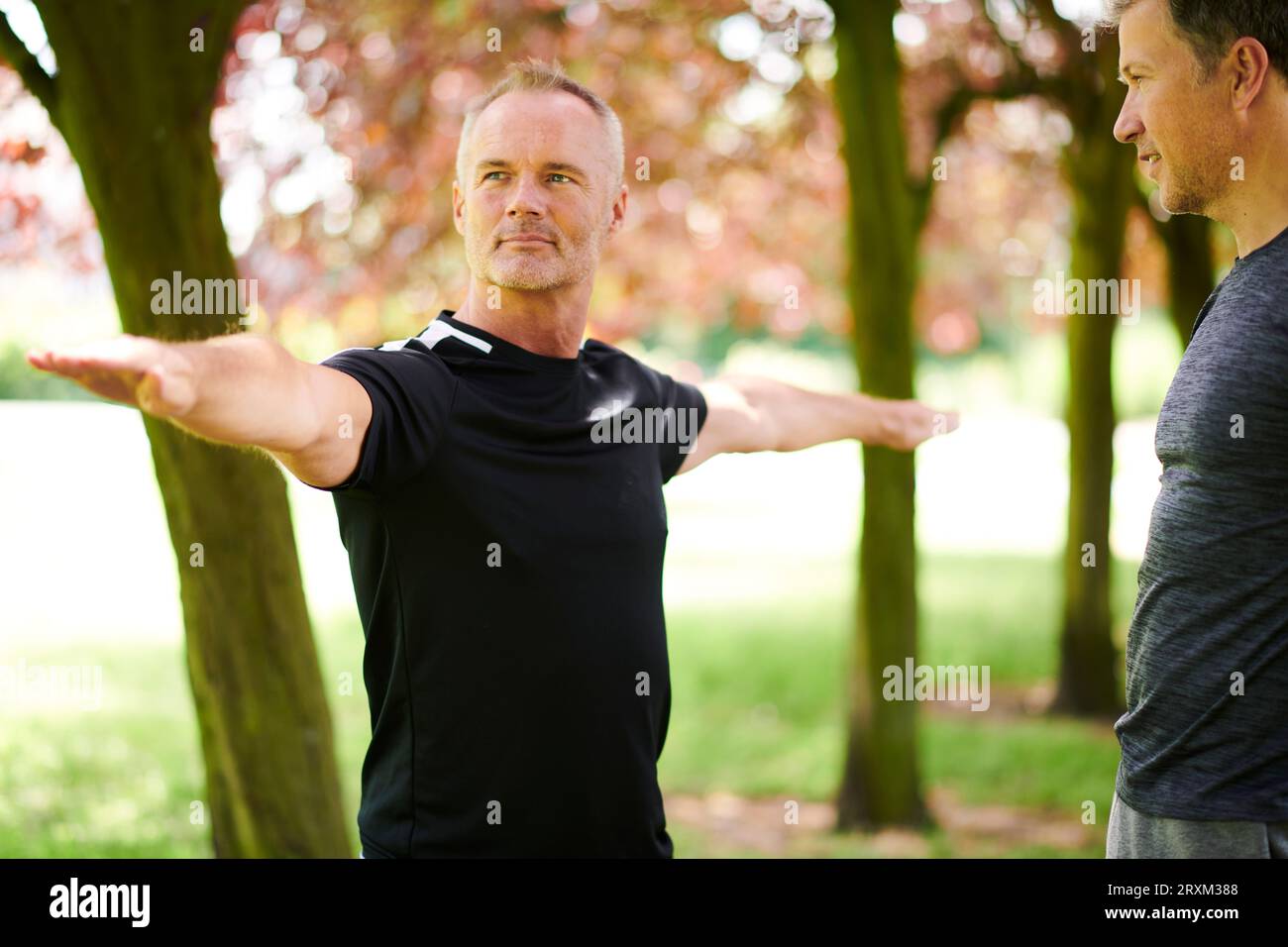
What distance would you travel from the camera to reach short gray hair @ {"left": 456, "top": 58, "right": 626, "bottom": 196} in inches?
101

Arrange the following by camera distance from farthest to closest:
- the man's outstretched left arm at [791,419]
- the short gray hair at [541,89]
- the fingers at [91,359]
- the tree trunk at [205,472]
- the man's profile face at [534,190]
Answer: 1. the tree trunk at [205,472]
2. the man's outstretched left arm at [791,419]
3. the short gray hair at [541,89]
4. the man's profile face at [534,190]
5. the fingers at [91,359]

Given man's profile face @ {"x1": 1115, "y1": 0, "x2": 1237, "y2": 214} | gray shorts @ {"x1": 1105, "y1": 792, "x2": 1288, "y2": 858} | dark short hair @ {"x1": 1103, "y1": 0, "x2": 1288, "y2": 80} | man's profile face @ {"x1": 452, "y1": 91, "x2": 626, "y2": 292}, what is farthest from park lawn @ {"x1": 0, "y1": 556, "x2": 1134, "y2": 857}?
dark short hair @ {"x1": 1103, "y1": 0, "x2": 1288, "y2": 80}

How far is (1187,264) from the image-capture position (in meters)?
8.05

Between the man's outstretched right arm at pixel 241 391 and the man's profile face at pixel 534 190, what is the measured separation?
54cm

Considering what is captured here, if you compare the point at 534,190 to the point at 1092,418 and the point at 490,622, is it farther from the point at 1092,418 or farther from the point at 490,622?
the point at 1092,418

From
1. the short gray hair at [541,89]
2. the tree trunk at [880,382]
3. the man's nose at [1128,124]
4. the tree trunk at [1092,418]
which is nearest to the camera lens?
the man's nose at [1128,124]

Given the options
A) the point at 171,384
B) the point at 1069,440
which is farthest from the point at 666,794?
the point at 171,384

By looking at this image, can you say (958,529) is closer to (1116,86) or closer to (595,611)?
(1116,86)

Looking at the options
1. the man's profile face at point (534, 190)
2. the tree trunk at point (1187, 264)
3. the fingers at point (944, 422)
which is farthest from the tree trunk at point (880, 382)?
the man's profile face at point (534, 190)

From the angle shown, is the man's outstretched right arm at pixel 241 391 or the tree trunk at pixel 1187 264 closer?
the man's outstretched right arm at pixel 241 391

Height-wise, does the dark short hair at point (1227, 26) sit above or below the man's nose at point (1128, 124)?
above

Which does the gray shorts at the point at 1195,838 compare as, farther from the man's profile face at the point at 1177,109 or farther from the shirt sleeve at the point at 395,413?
the shirt sleeve at the point at 395,413

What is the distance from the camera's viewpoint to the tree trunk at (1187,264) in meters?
7.96

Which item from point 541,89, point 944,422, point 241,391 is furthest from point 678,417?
point 241,391
